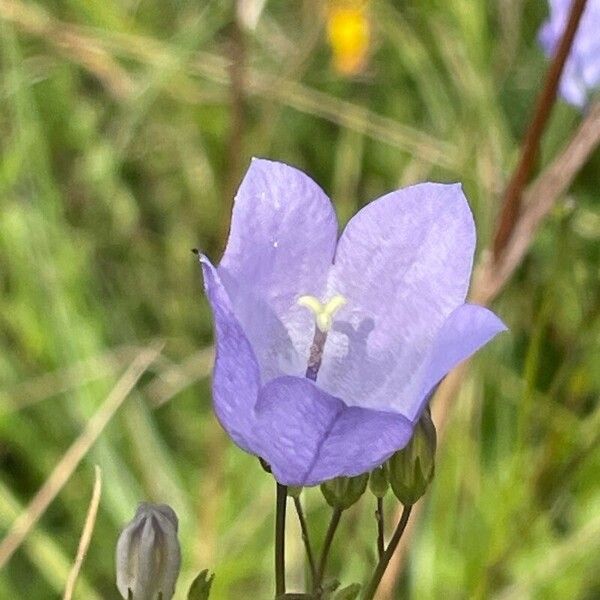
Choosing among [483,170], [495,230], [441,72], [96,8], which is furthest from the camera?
[441,72]

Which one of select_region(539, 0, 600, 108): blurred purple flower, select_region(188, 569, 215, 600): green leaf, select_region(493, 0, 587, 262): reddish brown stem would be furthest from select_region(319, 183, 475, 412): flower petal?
select_region(539, 0, 600, 108): blurred purple flower

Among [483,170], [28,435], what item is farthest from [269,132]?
[28,435]

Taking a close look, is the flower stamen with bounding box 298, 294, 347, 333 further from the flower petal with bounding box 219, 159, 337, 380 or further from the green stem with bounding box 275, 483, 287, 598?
the green stem with bounding box 275, 483, 287, 598

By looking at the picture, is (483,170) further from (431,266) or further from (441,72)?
(431,266)

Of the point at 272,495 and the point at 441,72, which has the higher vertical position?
the point at 441,72

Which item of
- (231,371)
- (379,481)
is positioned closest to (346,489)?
(379,481)

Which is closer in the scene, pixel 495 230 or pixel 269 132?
pixel 495 230

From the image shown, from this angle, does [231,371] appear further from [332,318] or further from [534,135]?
[534,135]

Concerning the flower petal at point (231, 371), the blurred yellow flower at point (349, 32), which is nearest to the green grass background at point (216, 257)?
the blurred yellow flower at point (349, 32)

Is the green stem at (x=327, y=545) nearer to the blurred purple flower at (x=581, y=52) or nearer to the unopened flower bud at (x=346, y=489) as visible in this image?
the unopened flower bud at (x=346, y=489)
